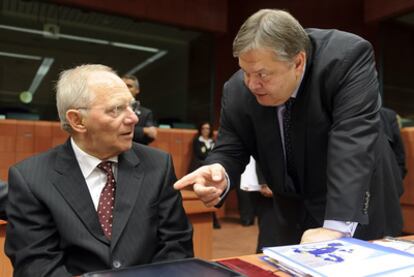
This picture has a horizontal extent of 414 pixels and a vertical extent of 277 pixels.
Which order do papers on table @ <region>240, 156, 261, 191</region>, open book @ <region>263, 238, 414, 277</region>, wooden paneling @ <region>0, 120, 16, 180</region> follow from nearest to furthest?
1. open book @ <region>263, 238, 414, 277</region>
2. papers on table @ <region>240, 156, 261, 191</region>
3. wooden paneling @ <region>0, 120, 16, 180</region>

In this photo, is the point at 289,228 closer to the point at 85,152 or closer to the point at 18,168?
the point at 85,152

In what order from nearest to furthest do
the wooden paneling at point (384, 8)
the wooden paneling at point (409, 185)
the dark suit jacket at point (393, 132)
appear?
the dark suit jacket at point (393, 132) < the wooden paneling at point (409, 185) < the wooden paneling at point (384, 8)

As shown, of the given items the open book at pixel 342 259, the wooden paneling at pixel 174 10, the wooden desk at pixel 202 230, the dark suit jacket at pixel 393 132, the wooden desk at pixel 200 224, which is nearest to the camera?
the open book at pixel 342 259

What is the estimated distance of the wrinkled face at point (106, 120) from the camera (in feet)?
4.67

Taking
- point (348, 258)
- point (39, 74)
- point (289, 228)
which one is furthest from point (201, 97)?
point (348, 258)

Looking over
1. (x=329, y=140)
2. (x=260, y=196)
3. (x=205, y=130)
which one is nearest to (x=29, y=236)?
(x=329, y=140)

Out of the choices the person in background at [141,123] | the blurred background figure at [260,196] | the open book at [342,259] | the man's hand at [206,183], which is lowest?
the blurred background figure at [260,196]

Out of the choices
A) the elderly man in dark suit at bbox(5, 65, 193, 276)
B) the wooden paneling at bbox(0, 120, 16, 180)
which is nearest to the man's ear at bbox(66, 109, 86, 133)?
the elderly man in dark suit at bbox(5, 65, 193, 276)

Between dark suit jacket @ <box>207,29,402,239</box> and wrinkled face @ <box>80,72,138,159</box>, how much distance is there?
1.11 ft

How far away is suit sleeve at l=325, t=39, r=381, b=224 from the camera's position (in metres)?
1.15

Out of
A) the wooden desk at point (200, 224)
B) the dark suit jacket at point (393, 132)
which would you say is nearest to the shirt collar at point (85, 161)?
the wooden desk at point (200, 224)

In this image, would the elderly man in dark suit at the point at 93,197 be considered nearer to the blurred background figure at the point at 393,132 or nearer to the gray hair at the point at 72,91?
the gray hair at the point at 72,91

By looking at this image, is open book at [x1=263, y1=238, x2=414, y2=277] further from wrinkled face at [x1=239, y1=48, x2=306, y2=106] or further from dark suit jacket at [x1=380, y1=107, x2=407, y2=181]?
dark suit jacket at [x1=380, y1=107, x2=407, y2=181]

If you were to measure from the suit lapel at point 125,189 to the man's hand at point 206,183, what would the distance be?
0.78 ft
